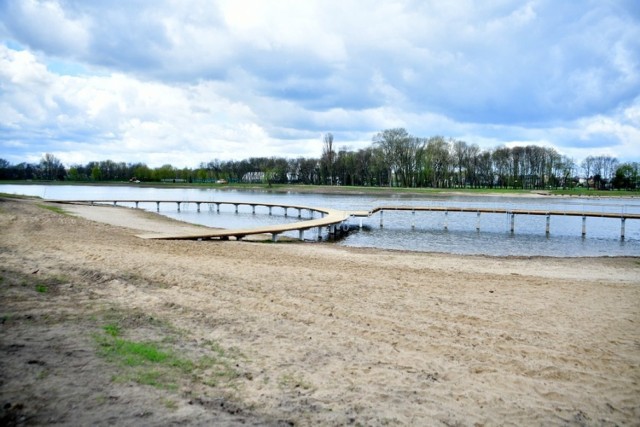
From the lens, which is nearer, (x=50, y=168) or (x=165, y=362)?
(x=165, y=362)

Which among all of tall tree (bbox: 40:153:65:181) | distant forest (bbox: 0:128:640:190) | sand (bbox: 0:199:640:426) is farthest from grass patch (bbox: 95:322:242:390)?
tall tree (bbox: 40:153:65:181)

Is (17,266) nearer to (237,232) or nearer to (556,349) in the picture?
(556,349)

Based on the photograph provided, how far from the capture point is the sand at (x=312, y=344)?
423 cm

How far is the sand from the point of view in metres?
4.23

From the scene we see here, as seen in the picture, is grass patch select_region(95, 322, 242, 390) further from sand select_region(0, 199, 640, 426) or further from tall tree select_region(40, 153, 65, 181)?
tall tree select_region(40, 153, 65, 181)

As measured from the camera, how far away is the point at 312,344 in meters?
6.13

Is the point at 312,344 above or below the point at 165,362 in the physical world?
below

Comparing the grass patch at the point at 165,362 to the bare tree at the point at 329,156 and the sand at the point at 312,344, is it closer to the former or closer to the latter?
the sand at the point at 312,344

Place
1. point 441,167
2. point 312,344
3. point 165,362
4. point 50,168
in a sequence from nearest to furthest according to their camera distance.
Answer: point 165,362, point 312,344, point 441,167, point 50,168

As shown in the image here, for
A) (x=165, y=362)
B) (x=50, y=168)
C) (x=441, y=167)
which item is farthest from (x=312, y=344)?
(x=50, y=168)

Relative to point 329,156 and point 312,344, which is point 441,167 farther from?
point 312,344

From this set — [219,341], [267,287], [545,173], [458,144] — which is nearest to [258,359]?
[219,341]

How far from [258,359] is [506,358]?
11.0 ft

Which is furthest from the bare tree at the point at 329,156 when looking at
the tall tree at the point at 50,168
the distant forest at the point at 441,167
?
the tall tree at the point at 50,168
